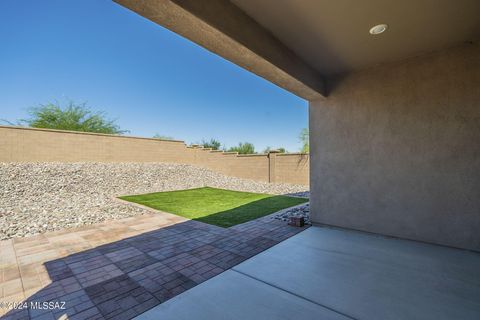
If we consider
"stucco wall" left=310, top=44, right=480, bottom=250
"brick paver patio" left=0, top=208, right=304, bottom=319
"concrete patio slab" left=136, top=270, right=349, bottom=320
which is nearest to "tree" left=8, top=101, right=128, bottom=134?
"brick paver patio" left=0, top=208, right=304, bottom=319

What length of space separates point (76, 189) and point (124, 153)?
4.77 metres

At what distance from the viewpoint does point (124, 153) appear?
1259cm

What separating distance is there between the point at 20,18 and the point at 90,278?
526 inches

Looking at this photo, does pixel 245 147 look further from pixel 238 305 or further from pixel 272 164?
pixel 238 305

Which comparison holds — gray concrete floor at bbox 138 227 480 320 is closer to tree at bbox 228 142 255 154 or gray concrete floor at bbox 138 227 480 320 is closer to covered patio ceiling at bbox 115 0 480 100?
covered patio ceiling at bbox 115 0 480 100

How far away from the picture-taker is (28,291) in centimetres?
204

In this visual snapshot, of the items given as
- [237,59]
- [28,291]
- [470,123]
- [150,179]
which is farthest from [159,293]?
[150,179]

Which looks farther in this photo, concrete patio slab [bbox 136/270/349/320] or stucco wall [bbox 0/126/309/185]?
stucco wall [bbox 0/126/309/185]

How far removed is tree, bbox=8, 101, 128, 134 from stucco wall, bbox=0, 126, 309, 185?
798cm

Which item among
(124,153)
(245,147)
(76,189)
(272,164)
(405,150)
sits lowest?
(76,189)

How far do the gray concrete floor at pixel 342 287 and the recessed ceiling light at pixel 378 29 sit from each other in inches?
107

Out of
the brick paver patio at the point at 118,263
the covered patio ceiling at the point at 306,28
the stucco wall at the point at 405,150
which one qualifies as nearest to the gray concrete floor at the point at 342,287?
the brick paver patio at the point at 118,263

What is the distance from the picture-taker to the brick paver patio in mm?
1874

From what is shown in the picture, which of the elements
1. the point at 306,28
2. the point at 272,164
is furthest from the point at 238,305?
the point at 272,164
